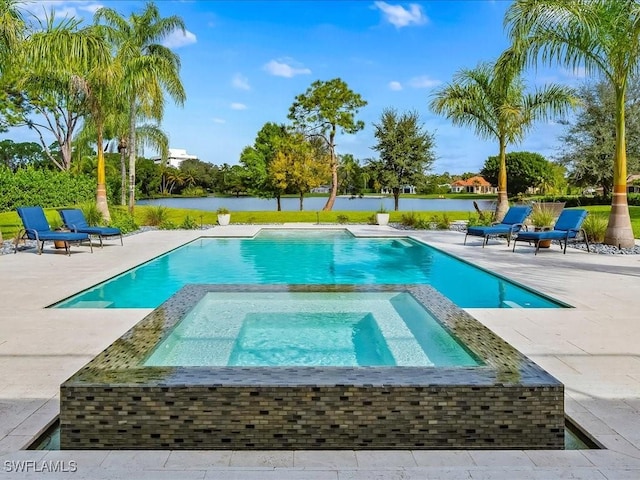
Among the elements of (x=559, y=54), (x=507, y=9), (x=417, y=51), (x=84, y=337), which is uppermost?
(x=417, y=51)

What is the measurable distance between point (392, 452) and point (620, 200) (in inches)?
465

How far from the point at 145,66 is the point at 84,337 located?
52.8ft

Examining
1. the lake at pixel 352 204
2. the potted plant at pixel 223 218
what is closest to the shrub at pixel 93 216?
the potted plant at pixel 223 218

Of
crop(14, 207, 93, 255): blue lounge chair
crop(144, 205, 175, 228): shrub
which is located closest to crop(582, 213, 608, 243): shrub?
crop(14, 207, 93, 255): blue lounge chair

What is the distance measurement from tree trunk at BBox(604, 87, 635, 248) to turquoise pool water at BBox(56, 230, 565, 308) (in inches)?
161

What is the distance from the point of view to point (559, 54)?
12.4 metres

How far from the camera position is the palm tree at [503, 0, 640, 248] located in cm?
1158

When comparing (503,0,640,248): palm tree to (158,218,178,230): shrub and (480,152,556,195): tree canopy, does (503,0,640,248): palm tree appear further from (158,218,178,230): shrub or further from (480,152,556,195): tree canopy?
(480,152,556,195): tree canopy

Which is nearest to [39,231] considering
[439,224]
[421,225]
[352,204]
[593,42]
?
[593,42]

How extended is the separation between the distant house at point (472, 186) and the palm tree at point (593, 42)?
9918 centimetres

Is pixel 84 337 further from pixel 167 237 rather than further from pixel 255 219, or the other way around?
pixel 255 219

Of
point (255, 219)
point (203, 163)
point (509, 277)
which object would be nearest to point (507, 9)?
point (509, 277)

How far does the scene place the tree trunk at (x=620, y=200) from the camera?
12.1 metres

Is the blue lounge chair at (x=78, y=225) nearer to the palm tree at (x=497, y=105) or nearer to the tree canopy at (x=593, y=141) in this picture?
the palm tree at (x=497, y=105)
